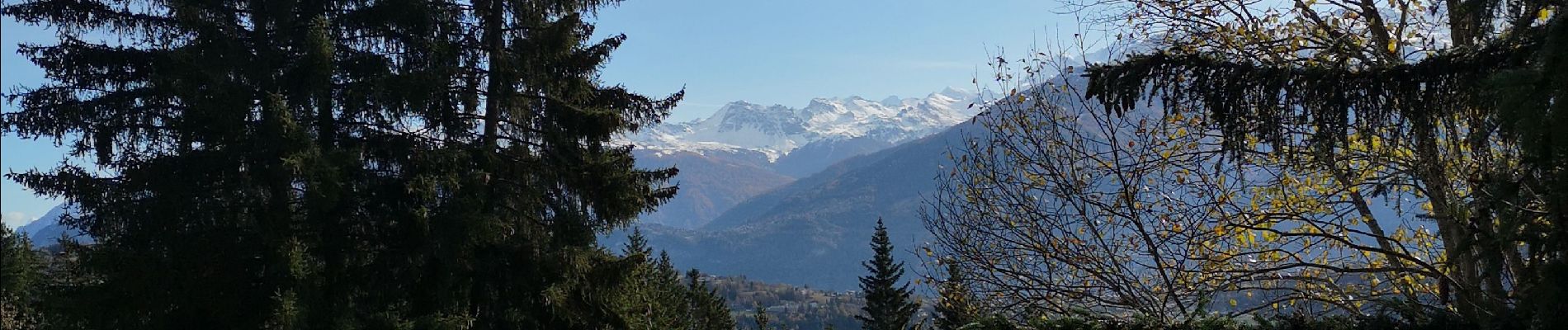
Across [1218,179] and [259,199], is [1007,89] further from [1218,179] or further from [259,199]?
[259,199]

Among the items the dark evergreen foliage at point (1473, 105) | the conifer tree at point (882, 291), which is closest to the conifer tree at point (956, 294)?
the dark evergreen foliage at point (1473, 105)

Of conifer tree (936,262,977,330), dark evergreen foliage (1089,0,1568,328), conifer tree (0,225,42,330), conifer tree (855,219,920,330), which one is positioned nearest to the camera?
dark evergreen foliage (1089,0,1568,328)

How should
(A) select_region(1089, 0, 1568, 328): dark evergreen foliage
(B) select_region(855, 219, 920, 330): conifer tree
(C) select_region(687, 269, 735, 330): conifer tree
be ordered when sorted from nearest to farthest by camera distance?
(A) select_region(1089, 0, 1568, 328): dark evergreen foliage → (B) select_region(855, 219, 920, 330): conifer tree → (C) select_region(687, 269, 735, 330): conifer tree

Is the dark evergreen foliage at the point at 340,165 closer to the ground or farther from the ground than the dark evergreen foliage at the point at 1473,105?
farther from the ground

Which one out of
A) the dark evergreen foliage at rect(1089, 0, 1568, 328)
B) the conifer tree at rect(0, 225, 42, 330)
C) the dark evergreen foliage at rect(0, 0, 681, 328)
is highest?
the conifer tree at rect(0, 225, 42, 330)

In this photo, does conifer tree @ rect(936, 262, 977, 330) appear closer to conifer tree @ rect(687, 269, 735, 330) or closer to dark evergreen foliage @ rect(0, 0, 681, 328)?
dark evergreen foliage @ rect(0, 0, 681, 328)

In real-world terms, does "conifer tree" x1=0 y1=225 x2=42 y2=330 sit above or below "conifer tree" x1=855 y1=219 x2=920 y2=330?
above

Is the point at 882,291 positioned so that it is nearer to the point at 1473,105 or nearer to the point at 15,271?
the point at 15,271

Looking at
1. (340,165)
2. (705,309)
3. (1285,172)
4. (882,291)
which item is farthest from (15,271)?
(1285,172)

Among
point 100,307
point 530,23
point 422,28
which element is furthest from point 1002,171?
point 100,307

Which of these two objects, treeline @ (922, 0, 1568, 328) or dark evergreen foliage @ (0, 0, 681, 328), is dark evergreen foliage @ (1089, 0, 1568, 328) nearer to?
treeline @ (922, 0, 1568, 328)

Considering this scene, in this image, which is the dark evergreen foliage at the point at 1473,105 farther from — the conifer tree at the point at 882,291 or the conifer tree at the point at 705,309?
the conifer tree at the point at 705,309

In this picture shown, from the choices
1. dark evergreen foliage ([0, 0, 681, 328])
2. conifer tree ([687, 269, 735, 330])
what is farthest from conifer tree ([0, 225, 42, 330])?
dark evergreen foliage ([0, 0, 681, 328])

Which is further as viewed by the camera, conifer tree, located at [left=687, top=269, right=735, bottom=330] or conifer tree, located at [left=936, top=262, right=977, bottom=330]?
conifer tree, located at [left=687, top=269, right=735, bottom=330]
